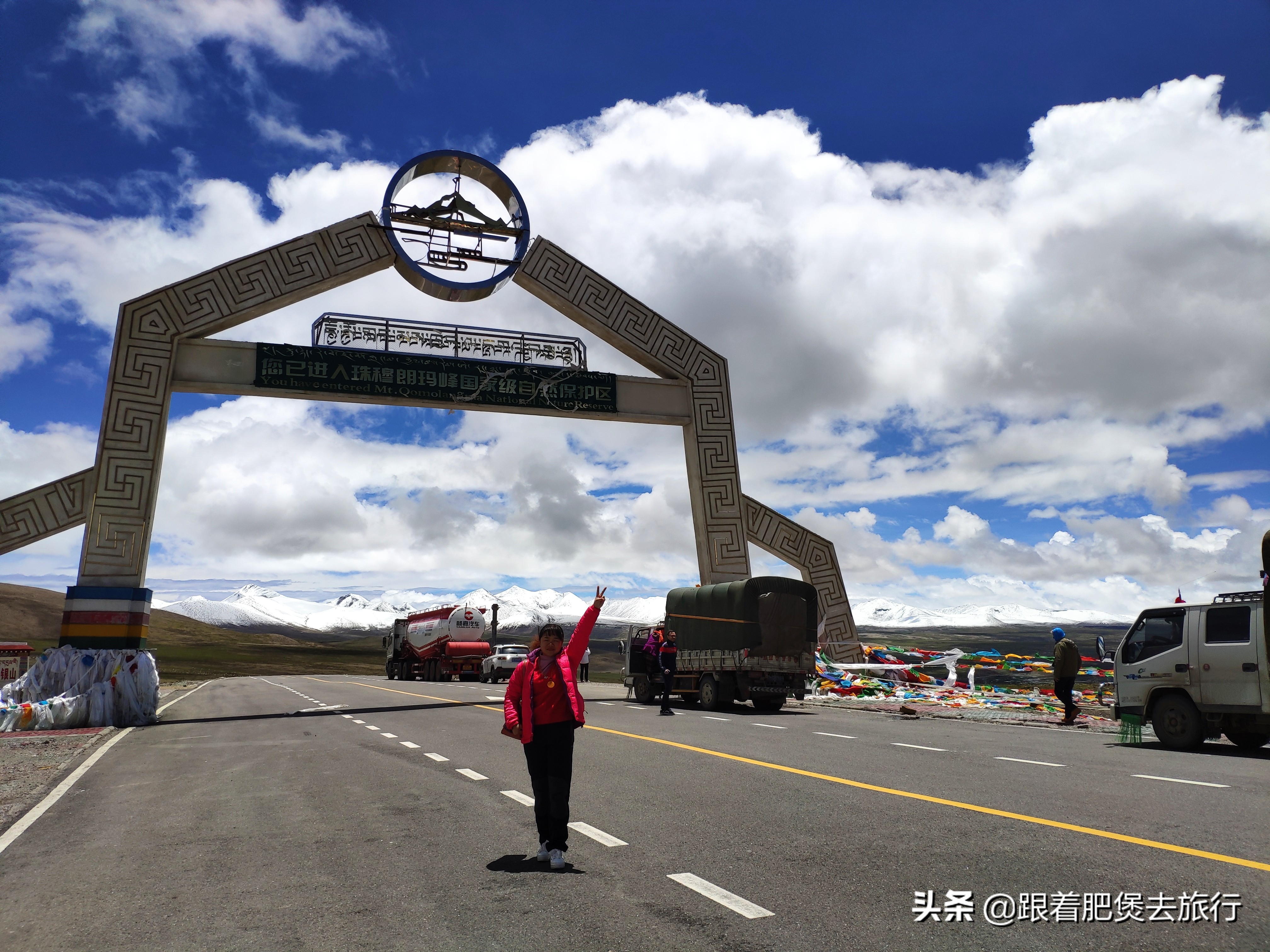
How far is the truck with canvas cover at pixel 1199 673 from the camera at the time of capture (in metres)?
12.4

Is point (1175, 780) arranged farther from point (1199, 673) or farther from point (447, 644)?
point (447, 644)

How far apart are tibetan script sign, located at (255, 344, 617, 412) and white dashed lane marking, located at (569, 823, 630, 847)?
20405mm

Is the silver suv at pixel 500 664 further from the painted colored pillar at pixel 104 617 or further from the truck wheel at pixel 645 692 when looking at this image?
the painted colored pillar at pixel 104 617

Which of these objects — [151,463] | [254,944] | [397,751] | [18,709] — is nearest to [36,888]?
[254,944]

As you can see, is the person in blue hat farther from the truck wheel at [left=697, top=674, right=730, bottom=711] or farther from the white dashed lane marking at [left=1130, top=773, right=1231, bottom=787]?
the truck wheel at [left=697, top=674, right=730, bottom=711]

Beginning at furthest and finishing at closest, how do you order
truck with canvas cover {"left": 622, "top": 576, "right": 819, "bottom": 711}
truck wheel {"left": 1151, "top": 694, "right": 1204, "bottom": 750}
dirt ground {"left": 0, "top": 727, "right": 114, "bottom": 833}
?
truck with canvas cover {"left": 622, "top": 576, "right": 819, "bottom": 711}, truck wheel {"left": 1151, "top": 694, "right": 1204, "bottom": 750}, dirt ground {"left": 0, "top": 727, "right": 114, "bottom": 833}

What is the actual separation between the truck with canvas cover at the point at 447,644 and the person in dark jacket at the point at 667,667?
2672 centimetres

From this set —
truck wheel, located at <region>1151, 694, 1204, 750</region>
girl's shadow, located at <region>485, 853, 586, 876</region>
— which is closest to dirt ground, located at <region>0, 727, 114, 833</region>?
girl's shadow, located at <region>485, 853, 586, 876</region>

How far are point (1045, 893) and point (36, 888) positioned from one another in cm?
656

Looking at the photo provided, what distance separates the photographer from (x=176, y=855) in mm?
6883

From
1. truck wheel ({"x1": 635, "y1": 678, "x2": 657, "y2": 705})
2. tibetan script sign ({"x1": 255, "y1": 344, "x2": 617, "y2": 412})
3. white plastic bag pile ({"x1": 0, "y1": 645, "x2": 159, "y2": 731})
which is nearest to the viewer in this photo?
white plastic bag pile ({"x1": 0, "y1": 645, "x2": 159, "y2": 731})

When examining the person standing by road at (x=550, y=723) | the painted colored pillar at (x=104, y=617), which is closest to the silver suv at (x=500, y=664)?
the painted colored pillar at (x=104, y=617)

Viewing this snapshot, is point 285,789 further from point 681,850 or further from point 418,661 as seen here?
point 418,661

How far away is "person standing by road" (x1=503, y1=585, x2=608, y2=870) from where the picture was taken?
6258 mm
